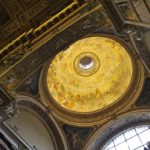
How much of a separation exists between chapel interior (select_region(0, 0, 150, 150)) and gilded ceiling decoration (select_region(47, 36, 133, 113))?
36 millimetres

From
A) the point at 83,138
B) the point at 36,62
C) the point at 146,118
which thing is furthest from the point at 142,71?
the point at 36,62

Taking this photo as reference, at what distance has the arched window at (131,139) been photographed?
12.7m

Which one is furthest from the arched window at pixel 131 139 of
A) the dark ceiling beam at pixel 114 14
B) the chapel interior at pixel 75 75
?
the dark ceiling beam at pixel 114 14

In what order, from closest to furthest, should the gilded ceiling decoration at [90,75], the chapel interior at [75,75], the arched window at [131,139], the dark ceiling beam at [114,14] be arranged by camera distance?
the dark ceiling beam at [114,14] → the chapel interior at [75,75] → the arched window at [131,139] → the gilded ceiling decoration at [90,75]

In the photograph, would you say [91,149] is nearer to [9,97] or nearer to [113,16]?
[9,97]

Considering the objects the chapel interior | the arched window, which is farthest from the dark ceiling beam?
the arched window

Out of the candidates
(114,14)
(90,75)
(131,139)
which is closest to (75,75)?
(90,75)

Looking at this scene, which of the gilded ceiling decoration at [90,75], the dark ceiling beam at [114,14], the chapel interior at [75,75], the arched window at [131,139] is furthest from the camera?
the gilded ceiling decoration at [90,75]

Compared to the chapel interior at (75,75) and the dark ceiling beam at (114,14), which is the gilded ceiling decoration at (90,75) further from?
the dark ceiling beam at (114,14)

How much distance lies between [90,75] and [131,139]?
11.0 feet

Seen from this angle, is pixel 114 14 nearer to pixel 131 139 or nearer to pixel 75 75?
pixel 131 139

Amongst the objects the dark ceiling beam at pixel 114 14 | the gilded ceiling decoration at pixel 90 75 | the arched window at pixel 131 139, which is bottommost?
the dark ceiling beam at pixel 114 14

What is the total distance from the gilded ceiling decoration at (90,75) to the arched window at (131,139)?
4.25 ft

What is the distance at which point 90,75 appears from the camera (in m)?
15.3
